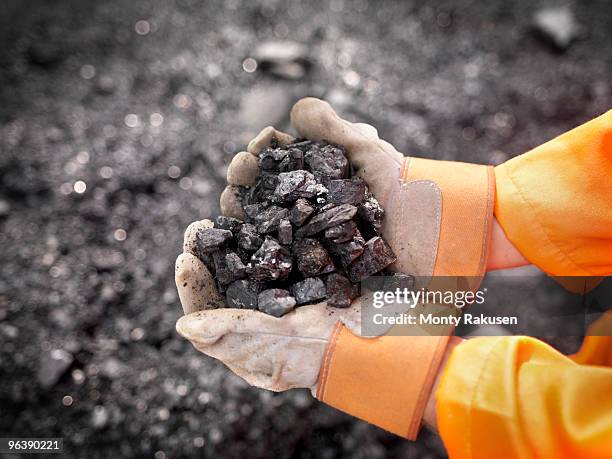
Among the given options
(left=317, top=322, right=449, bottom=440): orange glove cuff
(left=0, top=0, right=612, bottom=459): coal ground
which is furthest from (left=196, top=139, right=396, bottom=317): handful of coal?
(left=0, top=0, right=612, bottom=459): coal ground

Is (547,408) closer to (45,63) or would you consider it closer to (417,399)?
(417,399)

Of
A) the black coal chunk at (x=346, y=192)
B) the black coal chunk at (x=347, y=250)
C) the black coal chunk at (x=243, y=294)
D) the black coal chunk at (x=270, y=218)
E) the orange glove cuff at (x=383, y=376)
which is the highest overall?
the black coal chunk at (x=346, y=192)

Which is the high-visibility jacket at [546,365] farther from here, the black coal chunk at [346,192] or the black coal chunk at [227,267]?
the black coal chunk at [227,267]

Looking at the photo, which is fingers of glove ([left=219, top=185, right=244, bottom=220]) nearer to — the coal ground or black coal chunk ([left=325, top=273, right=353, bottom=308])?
black coal chunk ([left=325, top=273, right=353, bottom=308])

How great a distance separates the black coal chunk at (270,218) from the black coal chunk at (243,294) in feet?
0.61

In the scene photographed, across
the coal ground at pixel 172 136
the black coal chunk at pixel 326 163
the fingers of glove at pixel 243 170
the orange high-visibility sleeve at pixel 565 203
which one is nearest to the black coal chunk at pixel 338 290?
the black coal chunk at pixel 326 163

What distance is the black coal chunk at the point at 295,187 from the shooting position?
5.91 ft

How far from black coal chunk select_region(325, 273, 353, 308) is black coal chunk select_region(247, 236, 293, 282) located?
0.14m

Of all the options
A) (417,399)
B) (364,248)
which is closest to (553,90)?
(364,248)

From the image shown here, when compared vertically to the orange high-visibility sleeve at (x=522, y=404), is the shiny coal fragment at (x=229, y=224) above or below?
above

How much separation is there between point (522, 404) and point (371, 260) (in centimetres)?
63

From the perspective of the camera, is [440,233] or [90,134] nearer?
[440,233]

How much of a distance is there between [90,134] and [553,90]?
8.99 ft

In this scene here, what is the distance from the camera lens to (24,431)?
222cm
